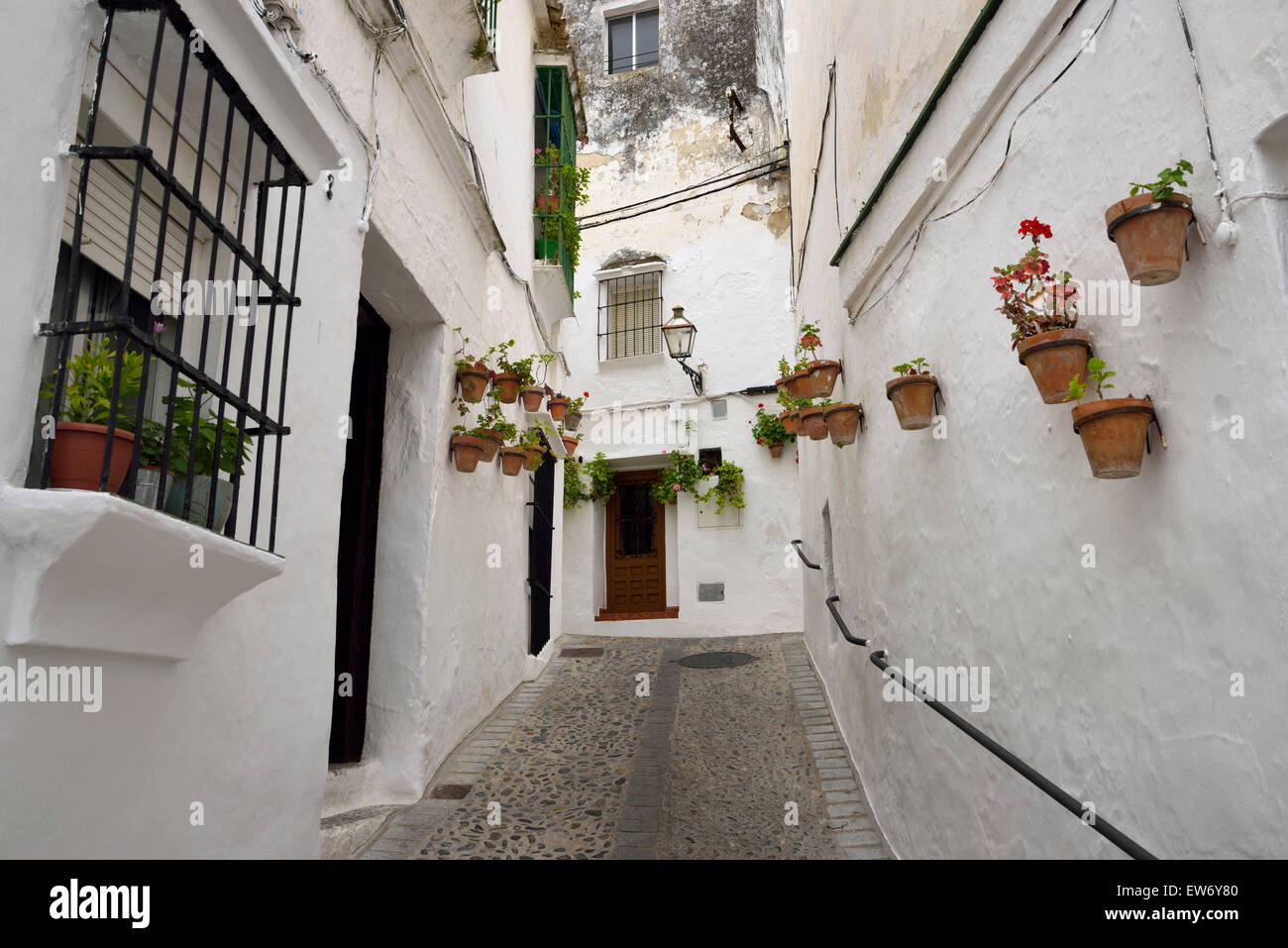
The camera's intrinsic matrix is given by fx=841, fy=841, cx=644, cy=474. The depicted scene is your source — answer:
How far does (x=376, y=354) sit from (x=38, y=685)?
11.4ft

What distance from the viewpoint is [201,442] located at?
86.7 inches

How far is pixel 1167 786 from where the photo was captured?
1.78 meters

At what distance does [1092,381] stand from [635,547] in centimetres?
940

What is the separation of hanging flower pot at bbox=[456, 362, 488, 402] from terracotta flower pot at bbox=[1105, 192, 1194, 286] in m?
3.87

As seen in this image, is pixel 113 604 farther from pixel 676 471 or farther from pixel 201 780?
pixel 676 471

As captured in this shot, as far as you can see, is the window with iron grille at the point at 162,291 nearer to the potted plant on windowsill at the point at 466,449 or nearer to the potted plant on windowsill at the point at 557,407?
the potted plant on windowsill at the point at 466,449

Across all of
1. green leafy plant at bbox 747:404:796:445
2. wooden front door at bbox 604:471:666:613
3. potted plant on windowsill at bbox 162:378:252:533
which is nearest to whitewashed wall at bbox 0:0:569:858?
potted plant on windowsill at bbox 162:378:252:533

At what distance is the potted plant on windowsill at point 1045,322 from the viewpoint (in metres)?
2.03

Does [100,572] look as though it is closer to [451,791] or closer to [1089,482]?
[1089,482]

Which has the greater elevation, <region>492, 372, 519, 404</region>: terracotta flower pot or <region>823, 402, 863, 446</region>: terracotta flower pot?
<region>492, 372, 519, 404</region>: terracotta flower pot

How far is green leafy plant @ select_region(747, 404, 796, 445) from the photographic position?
9961 millimetres

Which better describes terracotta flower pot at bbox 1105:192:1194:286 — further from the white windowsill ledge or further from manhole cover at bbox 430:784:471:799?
manhole cover at bbox 430:784:471:799

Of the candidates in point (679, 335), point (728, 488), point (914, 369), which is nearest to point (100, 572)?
point (914, 369)

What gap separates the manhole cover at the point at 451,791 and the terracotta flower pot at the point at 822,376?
118 inches
